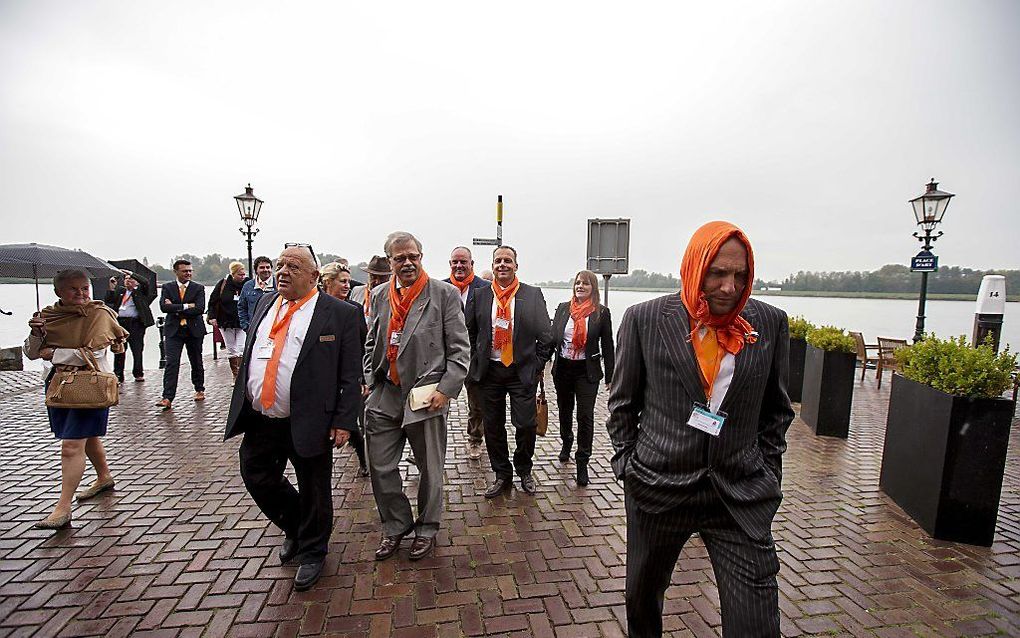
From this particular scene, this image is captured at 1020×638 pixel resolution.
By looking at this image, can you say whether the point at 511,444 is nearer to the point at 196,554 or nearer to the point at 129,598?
the point at 196,554

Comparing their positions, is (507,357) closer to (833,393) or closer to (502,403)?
(502,403)

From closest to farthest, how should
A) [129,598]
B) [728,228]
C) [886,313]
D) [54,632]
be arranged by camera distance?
1. [728,228]
2. [54,632]
3. [129,598]
4. [886,313]

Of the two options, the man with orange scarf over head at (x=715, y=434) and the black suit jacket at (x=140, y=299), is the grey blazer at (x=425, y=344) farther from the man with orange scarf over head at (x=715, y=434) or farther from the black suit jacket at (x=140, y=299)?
the black suit jacket at (x=140, y=299)

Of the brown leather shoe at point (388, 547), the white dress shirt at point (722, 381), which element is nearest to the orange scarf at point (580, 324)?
the brown leather shoe at point (388, 547)

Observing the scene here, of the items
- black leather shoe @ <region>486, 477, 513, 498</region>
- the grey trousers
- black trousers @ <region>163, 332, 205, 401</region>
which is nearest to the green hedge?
black leather shoe @ <region>486, 477, 513, 498</region>

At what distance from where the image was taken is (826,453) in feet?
18.5

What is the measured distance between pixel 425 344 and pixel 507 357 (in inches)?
42.8

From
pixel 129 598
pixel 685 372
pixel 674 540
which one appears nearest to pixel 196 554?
pixel 129 598

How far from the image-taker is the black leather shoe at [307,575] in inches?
112

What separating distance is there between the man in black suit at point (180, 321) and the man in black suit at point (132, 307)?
1680 mm

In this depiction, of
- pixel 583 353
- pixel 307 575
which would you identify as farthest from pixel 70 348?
pixel 583 353

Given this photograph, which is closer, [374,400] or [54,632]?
[54,632]

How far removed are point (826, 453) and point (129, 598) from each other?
6698 mm

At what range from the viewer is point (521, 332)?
13.7 ft
